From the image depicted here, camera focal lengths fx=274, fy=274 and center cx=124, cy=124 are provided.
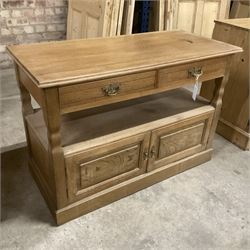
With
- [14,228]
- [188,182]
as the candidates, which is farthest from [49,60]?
[188,182]

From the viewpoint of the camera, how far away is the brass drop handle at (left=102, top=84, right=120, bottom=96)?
121 centimetres

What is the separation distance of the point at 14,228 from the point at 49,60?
0.87 metres

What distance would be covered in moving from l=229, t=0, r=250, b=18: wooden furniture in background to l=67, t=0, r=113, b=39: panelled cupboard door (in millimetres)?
2013

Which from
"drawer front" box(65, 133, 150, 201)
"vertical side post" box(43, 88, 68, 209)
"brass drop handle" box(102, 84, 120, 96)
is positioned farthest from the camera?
"drawer front" box(65, 133, 150, 201)

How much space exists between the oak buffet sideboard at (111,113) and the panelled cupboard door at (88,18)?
95 centimetres

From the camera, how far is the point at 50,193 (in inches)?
56.7

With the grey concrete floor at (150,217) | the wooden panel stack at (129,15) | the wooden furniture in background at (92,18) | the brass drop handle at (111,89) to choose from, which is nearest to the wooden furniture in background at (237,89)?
the grey concrete floor at (150,217)

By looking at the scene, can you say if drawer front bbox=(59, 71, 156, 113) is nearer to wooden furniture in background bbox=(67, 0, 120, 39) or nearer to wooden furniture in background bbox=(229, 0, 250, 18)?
wooden furniture in background bbox=(67, 0, 120, 39)

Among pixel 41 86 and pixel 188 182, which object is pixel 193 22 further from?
pixel 41 86

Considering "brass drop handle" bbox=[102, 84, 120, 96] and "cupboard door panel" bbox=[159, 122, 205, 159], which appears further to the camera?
"cupboard door panel" bbox=[159, 122, 205, 159]

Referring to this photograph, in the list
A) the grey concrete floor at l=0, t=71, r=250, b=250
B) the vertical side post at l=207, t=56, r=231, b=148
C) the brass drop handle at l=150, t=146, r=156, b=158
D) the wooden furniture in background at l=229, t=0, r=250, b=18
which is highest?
the wooden furniture in background at l=229, t=0, r=250, b=18

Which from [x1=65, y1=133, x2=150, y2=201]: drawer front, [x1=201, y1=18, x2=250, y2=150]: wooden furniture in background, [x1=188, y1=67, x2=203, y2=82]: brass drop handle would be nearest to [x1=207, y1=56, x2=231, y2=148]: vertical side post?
[x1=188, y1=67, x2=203, y2=82]: brass drop handle

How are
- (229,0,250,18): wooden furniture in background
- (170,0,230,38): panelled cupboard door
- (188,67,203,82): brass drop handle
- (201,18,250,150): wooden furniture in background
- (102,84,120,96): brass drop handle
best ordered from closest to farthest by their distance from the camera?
(102,84,120,96): brass drop handle → (188,67,203,82): brass drop handle → (201,18,250,150): wooden furniture in background → (170,0,230,38): panelled cupboard door → (229,0,250,18): wooden furniture in background

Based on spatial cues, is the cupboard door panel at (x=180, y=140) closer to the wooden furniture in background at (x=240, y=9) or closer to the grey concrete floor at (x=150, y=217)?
the grey concrete floor at (x=150, y=217)
